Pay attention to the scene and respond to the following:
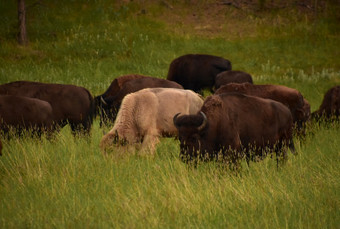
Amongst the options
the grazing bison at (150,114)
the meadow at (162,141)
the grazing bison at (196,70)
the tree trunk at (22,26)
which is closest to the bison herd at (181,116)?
the grazing bison at (150,114)

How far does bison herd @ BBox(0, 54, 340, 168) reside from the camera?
293 inches

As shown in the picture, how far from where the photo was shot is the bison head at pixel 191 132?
23.3ft

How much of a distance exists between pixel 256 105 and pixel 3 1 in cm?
2599

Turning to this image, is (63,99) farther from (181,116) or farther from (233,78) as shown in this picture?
(233,78)

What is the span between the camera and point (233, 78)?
15.5 metres

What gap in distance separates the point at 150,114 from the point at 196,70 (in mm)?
9775

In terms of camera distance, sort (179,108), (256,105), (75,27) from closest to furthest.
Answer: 1. (256,105)
2. (179,108)
3. (75,27)

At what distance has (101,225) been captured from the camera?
522 centimetres

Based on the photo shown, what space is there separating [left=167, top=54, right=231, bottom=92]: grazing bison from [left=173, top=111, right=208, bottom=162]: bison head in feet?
37.8

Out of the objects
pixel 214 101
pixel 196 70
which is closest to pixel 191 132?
pixel 214 101

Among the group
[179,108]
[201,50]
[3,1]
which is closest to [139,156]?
[179,108]

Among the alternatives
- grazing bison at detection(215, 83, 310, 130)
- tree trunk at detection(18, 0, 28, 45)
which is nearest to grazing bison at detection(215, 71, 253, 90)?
grazing bison at detection(215, 83, 310, 130)

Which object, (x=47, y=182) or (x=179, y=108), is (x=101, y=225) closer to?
(x=47, y=182)

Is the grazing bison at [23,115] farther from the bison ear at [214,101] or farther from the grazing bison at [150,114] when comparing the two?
the bison ear at [214,101]
